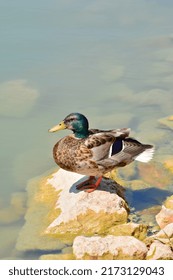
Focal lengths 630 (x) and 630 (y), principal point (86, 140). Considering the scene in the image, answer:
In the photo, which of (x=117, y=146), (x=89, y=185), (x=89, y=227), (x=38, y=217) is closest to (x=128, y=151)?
(x=117, y=146)

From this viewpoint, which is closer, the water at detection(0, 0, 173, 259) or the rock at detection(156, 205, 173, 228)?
the rock at detection(156, 205, 173, 228)

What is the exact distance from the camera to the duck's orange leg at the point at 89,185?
5.97 meters

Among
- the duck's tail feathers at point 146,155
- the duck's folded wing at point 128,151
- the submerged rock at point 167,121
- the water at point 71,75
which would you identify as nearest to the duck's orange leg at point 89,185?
the duck's folded wing at point 128,151

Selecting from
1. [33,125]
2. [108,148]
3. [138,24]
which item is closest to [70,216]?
[108,148]

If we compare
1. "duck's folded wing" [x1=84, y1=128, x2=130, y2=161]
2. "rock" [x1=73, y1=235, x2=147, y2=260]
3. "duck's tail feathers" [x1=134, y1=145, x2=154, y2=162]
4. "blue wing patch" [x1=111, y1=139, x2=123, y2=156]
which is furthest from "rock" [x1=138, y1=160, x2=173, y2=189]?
"rock" [x1=73, y1=235, x2=147, y2=260]

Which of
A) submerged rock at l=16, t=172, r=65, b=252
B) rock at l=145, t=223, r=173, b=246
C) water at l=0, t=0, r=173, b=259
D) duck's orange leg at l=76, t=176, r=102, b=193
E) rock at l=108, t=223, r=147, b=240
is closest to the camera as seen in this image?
rock at l=145, t=223, r=173, b=246

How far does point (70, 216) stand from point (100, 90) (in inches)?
132

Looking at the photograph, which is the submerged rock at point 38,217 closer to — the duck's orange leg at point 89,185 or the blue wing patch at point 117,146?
the duck's orange leg at point 89,185

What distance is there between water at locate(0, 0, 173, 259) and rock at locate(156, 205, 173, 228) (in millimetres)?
1167

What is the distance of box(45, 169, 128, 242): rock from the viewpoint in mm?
5695

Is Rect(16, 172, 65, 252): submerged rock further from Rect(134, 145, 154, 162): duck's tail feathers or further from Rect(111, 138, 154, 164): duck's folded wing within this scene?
Rect(134, 145, 154, 162): duck's tail feathers

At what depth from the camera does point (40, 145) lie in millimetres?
7395

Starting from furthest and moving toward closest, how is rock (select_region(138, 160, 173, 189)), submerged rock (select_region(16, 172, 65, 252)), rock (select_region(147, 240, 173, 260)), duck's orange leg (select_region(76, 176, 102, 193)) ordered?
rock (select_region(138, 160, 173, 189))
duck's orange leg (select_region(76, 176, 102, 193))
submerged rock (select_region(16, 172, 65, 252))
rock (select_region(147, 240, 173, 260))
